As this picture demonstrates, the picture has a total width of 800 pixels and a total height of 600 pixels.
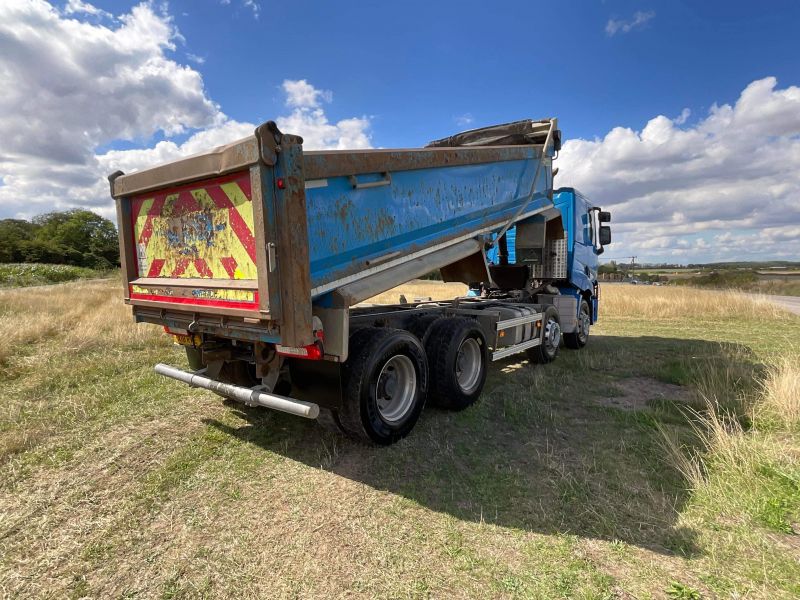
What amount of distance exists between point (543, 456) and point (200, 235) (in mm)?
3514

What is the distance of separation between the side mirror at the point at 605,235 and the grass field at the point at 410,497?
4.00 metres

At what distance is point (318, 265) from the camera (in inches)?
132

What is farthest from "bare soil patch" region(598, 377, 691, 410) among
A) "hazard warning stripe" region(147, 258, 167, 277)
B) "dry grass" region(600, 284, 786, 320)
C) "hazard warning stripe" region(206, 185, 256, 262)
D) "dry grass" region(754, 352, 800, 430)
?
"dry grass" region(600, 284, 786, 320)

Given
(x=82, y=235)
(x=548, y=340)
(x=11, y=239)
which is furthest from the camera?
(x=82, y=235)

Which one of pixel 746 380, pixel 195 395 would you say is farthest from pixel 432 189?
pixel 746 380

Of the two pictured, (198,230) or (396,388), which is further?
(396,388)

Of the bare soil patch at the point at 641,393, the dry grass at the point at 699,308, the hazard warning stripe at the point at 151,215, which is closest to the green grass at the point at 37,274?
the hazard warning stripe at the point at 151,215

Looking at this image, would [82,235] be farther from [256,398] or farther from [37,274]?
[256,398]

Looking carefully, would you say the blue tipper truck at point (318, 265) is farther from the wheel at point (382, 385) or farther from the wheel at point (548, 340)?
the wheel at point (548, 340)

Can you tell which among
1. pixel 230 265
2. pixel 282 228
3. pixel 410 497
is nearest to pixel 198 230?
pixel 230 265

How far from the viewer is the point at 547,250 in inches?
318

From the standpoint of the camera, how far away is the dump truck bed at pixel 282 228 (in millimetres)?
3064

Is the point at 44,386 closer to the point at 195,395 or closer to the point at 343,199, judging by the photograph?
the point at 195,395

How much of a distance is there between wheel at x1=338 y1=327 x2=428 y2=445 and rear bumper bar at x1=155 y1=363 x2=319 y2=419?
1.30 ft
